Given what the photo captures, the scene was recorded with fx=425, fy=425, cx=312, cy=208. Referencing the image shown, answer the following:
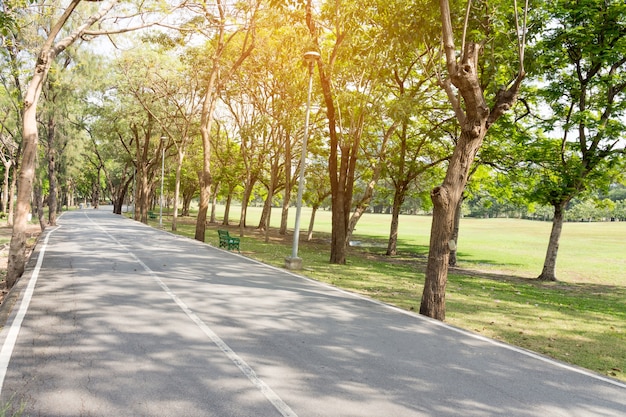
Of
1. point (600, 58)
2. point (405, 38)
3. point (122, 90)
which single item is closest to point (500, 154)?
point (600, 58)

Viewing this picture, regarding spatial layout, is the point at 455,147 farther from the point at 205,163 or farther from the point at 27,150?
the point at 205,163

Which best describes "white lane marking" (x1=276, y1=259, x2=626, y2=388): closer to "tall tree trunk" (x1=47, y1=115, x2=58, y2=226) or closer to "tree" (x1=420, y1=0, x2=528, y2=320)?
"tree" (x1=420, y1=0, x2=528, y2=320)

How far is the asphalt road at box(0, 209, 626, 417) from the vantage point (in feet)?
14.1

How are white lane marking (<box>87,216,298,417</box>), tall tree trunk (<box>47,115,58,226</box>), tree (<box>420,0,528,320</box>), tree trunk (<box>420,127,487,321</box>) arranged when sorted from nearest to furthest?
white lane marking (<box>87,216,298,417</box>) < tree (<box>420,0,528,320</box>) < tree trunk (<box>420,127,487,321</box>) < tall tree trunk (<box>47,115,58,226</box>)

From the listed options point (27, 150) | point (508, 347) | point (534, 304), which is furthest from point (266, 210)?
point (508, 347)

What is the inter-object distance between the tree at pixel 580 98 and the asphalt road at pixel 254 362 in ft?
43.4

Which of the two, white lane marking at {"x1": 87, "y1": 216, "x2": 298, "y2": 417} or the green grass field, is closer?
white lane marking at {"x1": 87, "y1": 216, "x2": 298, "y2": 417}

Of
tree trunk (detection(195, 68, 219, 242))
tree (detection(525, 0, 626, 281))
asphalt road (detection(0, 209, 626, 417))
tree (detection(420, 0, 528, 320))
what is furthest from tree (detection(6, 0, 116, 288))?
tree (detection(525, 0, 626, 281))

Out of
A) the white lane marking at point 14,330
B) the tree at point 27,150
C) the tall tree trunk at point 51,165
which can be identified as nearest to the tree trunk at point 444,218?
the white lane marking at point 14,330

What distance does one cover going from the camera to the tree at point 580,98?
52.5 ft

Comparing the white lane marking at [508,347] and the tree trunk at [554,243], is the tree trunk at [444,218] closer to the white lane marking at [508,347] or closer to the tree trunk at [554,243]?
the white lane marking at [508,347]

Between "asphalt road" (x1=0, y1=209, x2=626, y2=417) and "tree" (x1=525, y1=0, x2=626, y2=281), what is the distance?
13.2 m

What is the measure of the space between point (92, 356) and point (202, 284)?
484 cm

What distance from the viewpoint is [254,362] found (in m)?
5.31
